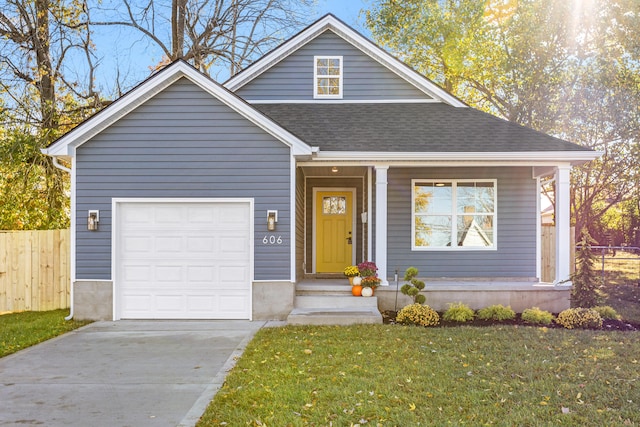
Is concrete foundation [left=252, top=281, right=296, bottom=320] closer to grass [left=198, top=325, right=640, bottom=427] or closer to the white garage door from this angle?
the white garage door

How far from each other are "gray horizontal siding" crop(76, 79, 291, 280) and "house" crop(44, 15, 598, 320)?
0.02 metres

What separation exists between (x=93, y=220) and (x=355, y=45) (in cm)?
718

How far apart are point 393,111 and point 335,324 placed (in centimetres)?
561

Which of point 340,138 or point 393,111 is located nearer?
point 340,138

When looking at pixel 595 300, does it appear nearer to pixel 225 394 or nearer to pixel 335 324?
pixel 335 324

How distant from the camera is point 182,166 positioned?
9430mm

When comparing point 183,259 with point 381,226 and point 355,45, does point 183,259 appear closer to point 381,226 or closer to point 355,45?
point 381,226

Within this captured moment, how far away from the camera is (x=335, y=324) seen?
8664mm

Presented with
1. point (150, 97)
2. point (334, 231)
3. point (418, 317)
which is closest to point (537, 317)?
point (418, 317)

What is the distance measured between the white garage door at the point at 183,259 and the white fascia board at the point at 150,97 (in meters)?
1.35

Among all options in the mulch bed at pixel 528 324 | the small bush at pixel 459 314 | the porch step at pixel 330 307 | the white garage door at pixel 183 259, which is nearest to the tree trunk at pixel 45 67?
the white garage door at pixel 183 259

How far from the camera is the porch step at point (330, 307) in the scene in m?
8.69

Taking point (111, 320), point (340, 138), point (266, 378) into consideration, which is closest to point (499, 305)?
point (340, 138)

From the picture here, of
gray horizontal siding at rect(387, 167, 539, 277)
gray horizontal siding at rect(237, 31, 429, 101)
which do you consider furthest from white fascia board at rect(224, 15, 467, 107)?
gray horizontal siding at rect(387, 167, 539, 277)
